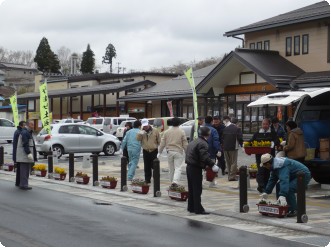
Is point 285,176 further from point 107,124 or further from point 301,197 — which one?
point 107,124

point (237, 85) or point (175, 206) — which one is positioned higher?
point (237, 85)

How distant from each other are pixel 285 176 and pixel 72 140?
16530 mm

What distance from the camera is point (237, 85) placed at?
1576 inches

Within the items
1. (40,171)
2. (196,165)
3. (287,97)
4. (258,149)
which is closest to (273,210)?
(196,165)

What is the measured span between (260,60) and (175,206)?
992 inches

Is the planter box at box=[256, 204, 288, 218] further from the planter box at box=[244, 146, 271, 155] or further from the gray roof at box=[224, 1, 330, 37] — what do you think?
the gray roof at box=[224, 1, 330, 37]

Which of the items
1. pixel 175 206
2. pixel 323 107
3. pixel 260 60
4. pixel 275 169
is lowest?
pixel 175 206

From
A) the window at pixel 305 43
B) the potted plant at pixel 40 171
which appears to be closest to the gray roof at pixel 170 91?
the window at pixel 305 43

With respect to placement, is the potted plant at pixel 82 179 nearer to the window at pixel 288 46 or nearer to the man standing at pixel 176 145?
the man standing at pixel 176 145

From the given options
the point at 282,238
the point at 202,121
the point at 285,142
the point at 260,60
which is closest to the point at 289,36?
the point at 260,60

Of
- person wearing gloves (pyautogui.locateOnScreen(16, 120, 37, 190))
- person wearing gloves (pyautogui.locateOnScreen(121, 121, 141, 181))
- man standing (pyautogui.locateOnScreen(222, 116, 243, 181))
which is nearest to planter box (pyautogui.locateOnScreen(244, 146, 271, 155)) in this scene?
man standing (pyautogui.locateOnScreen(222, 116, 243, 181))

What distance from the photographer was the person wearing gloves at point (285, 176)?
1093 cm

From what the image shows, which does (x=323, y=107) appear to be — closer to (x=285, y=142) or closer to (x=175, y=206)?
(x=285, y=142)

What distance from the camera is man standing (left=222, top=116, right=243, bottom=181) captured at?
54.2ft
